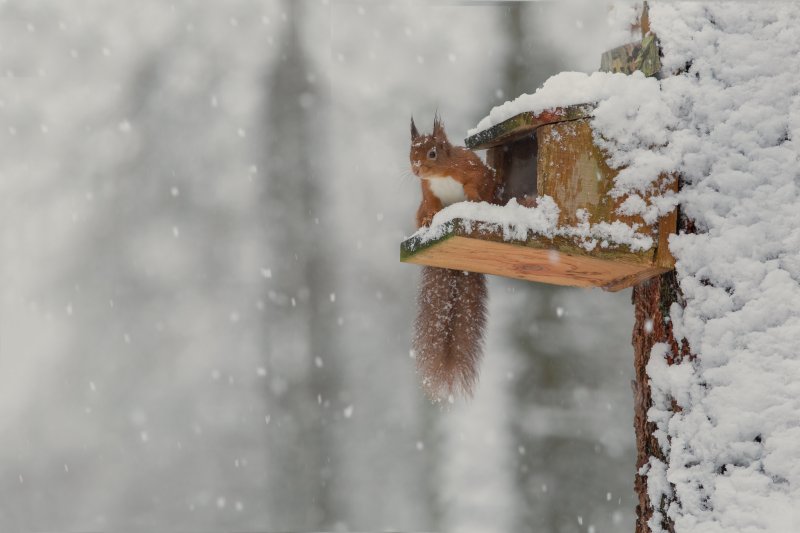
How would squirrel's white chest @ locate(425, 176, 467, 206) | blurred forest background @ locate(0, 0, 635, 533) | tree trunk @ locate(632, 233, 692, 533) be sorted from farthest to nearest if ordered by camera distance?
1. blurred forest background @ locate(0, 0, 635, 533)
2. squirrel's white chest @ locate(425, 176, 467, 206)
3. tree trunk @ locate(632, 233, 692, 533)

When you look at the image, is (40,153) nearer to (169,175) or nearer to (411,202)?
(169,175)

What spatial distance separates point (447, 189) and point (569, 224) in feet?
1.61

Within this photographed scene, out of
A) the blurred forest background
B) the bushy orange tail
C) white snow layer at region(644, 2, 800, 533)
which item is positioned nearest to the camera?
white snow layer at region(644, 2, 800, 533)

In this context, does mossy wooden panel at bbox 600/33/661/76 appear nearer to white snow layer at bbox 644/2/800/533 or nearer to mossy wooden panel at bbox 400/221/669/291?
white snow layer at bbox 644/2/800/533

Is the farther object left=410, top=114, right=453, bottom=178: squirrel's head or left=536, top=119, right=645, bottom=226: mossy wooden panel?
left=410, top=114, right=453, bottom=178: squirrel's head

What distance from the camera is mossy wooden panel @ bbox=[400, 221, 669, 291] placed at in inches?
66.9

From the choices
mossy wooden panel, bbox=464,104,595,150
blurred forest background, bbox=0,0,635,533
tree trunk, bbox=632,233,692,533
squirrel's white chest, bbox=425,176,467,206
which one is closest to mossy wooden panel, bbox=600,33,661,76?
mossy wooden panel, bbox=464,104,595,150

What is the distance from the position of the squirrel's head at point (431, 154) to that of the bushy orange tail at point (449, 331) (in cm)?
25

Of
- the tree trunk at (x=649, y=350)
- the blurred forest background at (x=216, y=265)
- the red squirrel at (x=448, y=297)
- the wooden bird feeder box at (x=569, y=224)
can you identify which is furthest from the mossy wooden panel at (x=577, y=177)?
the blurred forest background at (x=216, y=265)

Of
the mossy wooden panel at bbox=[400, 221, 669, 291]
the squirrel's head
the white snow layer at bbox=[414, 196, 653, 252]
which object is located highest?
the squirrel's head

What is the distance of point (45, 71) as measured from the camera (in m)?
5.73

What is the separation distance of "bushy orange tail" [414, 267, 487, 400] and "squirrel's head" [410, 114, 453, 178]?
0.25 metres

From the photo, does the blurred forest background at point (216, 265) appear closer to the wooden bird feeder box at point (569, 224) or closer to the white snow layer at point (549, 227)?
the wooden bird feeder box at point (569, 224)

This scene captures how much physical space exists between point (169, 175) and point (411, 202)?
1761 millimetres
